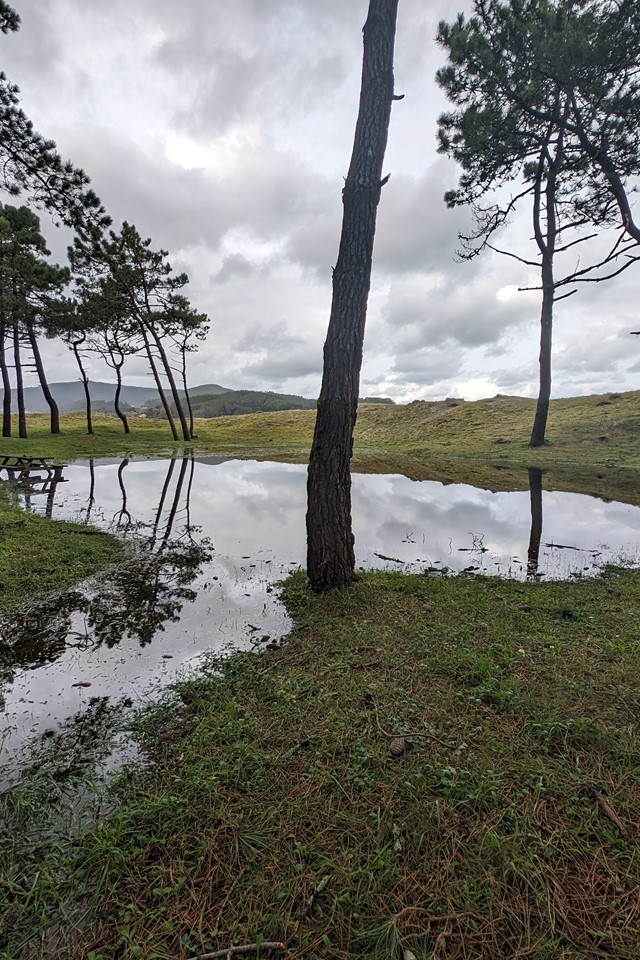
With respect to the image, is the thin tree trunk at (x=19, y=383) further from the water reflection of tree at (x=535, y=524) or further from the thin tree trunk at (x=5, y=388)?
the water reflection of tree at (x=535, y=524)

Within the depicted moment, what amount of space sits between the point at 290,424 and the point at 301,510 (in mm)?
46040

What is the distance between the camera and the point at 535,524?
33.8ft

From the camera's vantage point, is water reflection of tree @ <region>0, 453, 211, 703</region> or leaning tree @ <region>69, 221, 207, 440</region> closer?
water reflection of tree @ <region>0, 453, 211, 703</region>

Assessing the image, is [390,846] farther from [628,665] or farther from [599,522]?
[599,522]

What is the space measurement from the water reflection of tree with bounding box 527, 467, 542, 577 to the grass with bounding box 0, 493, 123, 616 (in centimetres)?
754

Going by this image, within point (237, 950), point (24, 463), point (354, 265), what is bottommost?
point (237, 950)

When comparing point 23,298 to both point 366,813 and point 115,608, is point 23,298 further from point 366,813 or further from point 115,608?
point 366,813

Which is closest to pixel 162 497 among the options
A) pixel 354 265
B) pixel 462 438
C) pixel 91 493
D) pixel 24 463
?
pixel 91 493

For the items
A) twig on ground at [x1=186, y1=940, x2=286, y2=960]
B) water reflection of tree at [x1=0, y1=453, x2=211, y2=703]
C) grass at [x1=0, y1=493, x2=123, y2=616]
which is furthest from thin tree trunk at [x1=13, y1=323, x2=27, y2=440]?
twig on ground at [x1=186, y1=940, x2=286, y2=960]

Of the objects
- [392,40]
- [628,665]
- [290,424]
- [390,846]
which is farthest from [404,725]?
[290,424]

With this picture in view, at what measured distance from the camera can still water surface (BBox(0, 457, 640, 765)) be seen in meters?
4.18

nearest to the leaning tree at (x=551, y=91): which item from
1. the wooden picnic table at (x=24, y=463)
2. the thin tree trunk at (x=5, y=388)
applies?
the wooden picnic table at (x=24, y=463)

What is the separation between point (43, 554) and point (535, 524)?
10598 mm

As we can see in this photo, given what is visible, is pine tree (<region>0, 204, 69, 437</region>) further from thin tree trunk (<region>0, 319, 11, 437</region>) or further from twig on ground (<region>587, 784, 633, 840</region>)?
twig on ground (<region>587, 784, 633, 840</region>)
